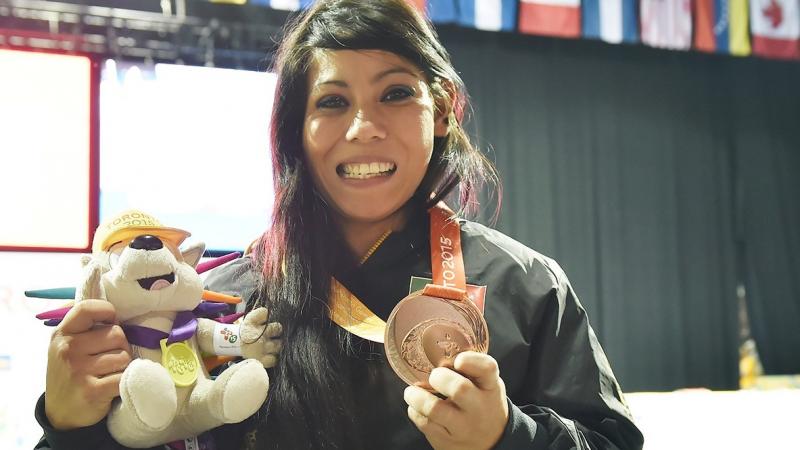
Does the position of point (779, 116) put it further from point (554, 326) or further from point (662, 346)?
point (554, 326)

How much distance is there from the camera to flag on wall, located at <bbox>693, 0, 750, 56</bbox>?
14.8 ft

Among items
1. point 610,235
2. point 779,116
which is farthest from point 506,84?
point 779,116

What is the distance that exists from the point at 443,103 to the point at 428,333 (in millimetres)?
467

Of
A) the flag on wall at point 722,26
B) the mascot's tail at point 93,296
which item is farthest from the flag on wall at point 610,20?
the mascot's tail at point 93,296

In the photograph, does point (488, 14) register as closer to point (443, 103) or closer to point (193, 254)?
point (443, 103)

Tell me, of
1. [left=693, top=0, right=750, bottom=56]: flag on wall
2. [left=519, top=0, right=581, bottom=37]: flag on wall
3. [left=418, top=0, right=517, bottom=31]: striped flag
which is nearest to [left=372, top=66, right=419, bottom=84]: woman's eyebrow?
[left=418, top=0, right=517, bottom=31]: striped flag

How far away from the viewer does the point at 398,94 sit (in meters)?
1.19

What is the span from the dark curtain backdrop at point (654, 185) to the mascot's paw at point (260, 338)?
12.0 feet

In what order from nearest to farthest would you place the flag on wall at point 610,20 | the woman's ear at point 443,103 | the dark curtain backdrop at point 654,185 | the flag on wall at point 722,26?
the woman's ear at point 443,103
the flag on wall at point 610,20
the flag on wall at point 722,26
the dark curtain backdrop at point 654,185

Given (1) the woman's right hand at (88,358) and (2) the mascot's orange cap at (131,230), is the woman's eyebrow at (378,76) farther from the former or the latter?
(1) the woman's right hand at (88,358)

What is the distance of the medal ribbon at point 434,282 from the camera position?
113 centimetres

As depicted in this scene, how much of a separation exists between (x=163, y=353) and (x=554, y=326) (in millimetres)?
577

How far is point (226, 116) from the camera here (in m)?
3.68

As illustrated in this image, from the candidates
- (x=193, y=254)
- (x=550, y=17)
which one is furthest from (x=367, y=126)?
(x=550, y=17)
